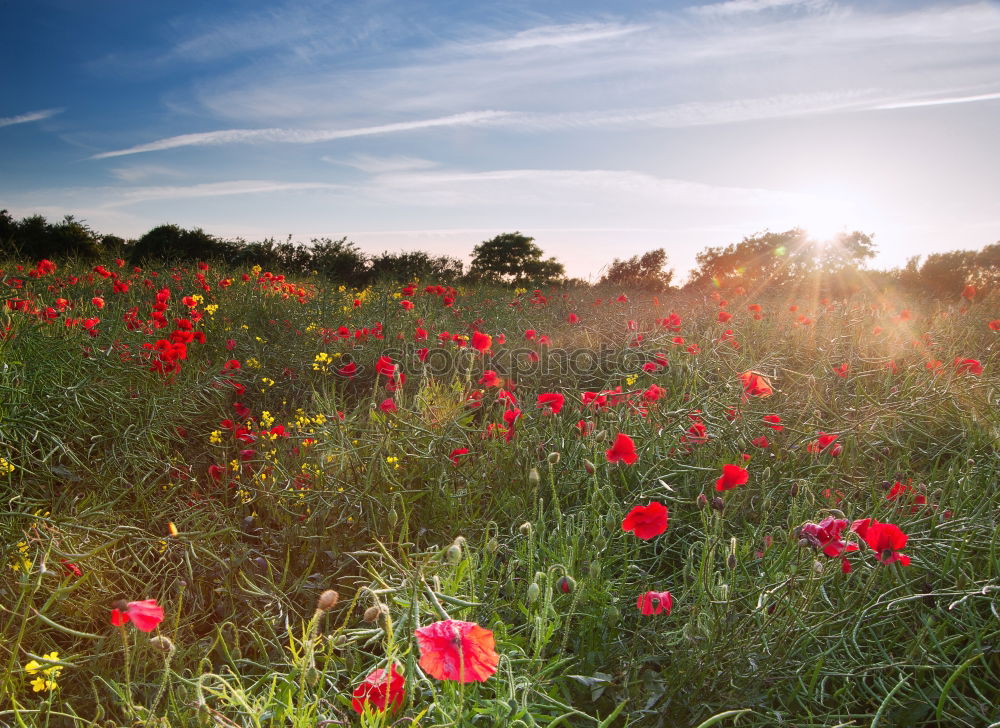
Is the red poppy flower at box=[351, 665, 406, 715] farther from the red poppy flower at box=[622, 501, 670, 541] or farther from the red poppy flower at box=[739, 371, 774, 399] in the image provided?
the red poppy flower at box=[739, 371, 774, 399]

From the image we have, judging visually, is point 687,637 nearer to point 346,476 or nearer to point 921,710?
point 921,710

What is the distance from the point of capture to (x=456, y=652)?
0.99 m

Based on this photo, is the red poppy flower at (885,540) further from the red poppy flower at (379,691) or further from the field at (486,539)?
the red poppy flower at (379,691)

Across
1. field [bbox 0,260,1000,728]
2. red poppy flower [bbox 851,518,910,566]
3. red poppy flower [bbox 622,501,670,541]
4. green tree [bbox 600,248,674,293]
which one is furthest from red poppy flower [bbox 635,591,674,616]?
green tree [bbox 600,248,674,293]

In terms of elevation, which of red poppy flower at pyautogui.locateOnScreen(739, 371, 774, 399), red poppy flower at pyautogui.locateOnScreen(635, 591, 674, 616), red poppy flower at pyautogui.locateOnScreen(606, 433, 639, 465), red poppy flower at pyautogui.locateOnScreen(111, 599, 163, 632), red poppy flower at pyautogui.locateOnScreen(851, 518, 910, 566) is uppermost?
red poppy flower at pyautogui.locateOnScreen(739, 371, 774, 399)

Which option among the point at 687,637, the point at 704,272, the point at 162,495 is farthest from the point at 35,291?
the point at 704,272

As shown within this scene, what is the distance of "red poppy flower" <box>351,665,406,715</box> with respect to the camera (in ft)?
3.55

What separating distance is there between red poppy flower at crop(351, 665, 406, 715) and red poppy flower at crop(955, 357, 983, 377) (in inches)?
120

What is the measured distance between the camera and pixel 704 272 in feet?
45.6

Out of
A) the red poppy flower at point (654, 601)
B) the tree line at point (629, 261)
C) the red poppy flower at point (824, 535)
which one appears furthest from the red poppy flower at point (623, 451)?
the tree line at point (629, 261)

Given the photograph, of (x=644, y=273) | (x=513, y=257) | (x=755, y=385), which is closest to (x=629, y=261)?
(x=644, y=273)

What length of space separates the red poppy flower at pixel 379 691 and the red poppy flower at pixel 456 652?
112 millimetres

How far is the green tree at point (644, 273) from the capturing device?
35.5 ft

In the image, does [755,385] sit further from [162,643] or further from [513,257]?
[513,257]
